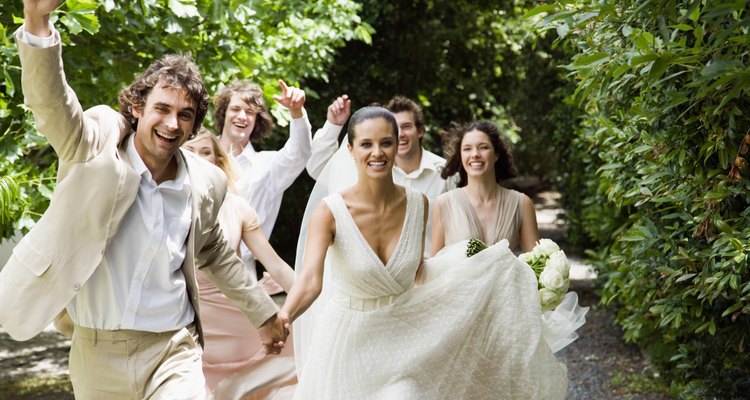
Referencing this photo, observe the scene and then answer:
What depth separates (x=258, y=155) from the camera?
24.6ft

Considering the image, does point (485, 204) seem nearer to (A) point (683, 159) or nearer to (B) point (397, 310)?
(B) point (397, 310)

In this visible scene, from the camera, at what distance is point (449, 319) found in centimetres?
538

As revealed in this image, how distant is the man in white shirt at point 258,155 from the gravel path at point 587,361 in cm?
323

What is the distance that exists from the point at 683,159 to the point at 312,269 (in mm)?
1901

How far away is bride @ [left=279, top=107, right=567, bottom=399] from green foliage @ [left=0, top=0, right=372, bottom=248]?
6.67 feet

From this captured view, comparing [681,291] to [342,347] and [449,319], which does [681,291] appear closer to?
[449,319]

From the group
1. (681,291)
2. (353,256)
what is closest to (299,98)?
(353,256)

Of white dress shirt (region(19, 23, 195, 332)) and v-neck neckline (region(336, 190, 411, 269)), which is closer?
white dress shirt (region(19, 23, 195, 332))

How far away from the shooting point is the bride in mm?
5266

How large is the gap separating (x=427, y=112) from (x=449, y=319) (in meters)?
12.4

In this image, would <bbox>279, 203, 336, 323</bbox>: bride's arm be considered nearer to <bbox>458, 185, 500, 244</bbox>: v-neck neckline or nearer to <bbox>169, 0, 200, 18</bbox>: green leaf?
<bbox>458, 185, 500, 244</bbox>: v-neck neckline

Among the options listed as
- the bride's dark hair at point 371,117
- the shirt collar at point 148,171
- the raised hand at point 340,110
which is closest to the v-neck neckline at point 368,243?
the bride's dark hair at point 371,117

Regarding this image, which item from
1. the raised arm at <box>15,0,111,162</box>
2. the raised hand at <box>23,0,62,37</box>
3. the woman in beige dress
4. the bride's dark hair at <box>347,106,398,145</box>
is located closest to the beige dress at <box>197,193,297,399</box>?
the woman in beige dress

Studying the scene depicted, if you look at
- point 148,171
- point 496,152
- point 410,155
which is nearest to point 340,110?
point 410,155
